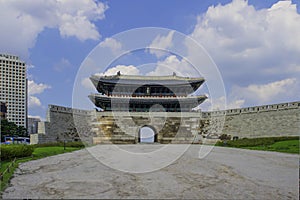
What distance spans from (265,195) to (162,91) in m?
29.4

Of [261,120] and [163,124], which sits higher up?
[261,120]

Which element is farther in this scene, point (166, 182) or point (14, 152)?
point (14, 152)

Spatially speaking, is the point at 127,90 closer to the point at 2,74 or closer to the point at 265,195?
the point at 265,195

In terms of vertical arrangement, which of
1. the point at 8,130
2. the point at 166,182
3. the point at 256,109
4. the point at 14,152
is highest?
the point at 256,109

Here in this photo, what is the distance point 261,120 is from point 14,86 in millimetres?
67951

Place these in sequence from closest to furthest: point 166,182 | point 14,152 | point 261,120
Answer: point 166,182, point 14,152, point 261,120

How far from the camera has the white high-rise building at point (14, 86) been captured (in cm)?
7381

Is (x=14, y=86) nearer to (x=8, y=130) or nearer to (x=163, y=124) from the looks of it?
(x=8, y=130)

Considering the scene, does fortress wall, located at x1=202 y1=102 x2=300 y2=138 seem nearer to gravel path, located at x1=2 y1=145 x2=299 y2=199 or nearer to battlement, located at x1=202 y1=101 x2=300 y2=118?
battlement, located at x1=202 y1=101 x2=300 y2=118

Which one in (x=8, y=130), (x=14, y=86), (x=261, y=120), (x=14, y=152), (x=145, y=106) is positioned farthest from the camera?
(x=14, y=86)

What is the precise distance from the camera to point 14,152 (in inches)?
611

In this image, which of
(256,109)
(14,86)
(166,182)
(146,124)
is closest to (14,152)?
(166,182)

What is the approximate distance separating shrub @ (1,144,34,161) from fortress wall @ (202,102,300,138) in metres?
21.8

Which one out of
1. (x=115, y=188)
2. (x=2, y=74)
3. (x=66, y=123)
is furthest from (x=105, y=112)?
(x=2, y=74)
